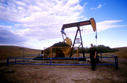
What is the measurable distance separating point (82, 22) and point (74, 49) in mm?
2992

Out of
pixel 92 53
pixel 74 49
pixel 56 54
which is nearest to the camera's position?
pixel 92 53

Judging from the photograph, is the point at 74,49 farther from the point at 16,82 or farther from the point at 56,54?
the point at 16,82

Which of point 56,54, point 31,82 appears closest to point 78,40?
point 56,54

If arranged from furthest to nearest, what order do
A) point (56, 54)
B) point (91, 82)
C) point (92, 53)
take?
point (56, 54) < point (92, 53) < point (91, 82)

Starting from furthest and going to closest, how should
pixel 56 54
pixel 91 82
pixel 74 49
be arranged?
pixel 56 54 < pixel 74 49 < pixel 91 82

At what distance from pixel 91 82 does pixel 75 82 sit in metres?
0.63

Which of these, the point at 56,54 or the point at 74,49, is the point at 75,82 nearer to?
the point at 74,49

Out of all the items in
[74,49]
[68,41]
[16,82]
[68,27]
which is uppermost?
[68,27]

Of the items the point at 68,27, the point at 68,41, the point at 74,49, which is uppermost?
the point at 68,27

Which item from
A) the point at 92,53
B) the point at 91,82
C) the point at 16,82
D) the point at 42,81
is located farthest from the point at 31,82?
the point at 92,53

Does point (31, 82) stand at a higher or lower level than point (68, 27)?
lower

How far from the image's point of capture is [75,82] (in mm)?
3184

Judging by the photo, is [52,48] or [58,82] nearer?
[58,82]

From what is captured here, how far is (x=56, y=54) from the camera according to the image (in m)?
8.88
